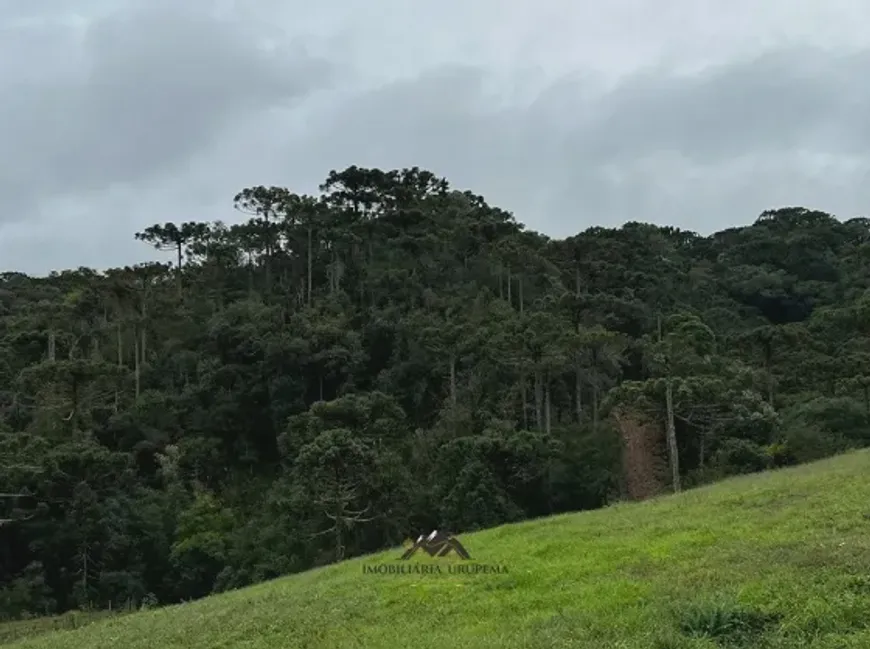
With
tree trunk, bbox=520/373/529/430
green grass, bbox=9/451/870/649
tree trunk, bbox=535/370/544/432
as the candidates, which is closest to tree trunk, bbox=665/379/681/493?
green grass, bbox=9/451/870/649

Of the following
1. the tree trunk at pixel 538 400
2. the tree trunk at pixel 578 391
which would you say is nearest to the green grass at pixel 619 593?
the tree trunk at pixel 538 400

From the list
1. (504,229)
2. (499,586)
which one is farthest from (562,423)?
Answer: (499,586)

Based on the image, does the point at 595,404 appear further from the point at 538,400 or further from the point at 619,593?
the point at 619,593

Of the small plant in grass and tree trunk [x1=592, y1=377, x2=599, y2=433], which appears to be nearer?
the small plant in grass

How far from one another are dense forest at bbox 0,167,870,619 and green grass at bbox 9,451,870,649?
12.7m

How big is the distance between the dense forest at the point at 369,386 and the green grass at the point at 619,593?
41.6ft

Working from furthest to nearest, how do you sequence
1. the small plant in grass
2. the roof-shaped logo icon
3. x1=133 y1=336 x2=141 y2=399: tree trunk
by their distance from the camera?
x1=133 y1=336 x2=141 y2=399: tree trunk < the roof-shaped logo icon < the small plant in grass

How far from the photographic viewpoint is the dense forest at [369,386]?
33062 millimetres

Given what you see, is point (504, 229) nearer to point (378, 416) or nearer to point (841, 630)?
point (378, 416)

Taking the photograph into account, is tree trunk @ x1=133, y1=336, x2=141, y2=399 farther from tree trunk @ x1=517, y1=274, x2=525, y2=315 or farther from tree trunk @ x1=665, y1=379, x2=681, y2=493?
tree trunk @ x1=665, y1=379, x2=681, y2=493

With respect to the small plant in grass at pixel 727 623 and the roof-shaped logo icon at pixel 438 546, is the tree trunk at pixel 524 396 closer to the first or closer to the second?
the roof-shaped logo icon at pixel 438 546

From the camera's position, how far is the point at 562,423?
41.2m

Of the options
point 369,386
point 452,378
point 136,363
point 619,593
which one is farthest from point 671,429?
point 136,363

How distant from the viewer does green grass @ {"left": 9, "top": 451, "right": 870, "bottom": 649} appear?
7.89 m
